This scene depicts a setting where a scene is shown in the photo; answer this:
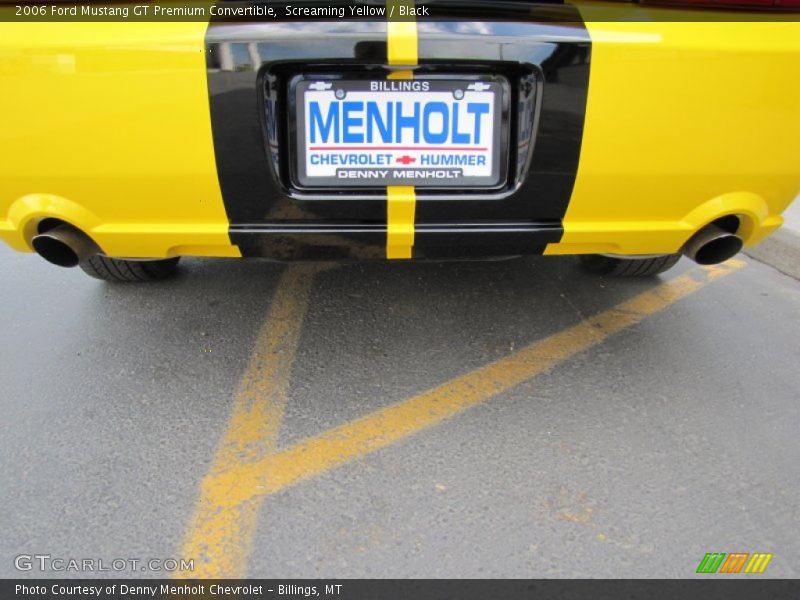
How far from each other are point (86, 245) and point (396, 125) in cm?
99

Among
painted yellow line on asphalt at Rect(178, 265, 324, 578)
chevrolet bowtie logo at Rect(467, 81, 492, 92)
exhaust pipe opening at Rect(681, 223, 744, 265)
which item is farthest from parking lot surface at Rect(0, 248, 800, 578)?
chevrolet bowtie logo at Rect(467, 81, 492, 92)

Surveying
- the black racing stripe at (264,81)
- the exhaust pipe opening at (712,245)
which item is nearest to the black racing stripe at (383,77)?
the black racing stripe at (264,81)

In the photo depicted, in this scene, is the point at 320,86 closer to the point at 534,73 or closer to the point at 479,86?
the point at 479,86

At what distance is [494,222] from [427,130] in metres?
0.33

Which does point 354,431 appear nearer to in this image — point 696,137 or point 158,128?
point 158,128

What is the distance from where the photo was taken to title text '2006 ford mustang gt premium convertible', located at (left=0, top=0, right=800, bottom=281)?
156 centimetres

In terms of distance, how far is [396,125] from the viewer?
65.0 inches

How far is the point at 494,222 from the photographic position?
70.6 inches

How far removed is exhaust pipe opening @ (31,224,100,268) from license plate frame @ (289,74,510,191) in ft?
2.21

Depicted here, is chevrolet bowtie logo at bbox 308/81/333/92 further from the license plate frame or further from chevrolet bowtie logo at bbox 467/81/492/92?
chevrolet bowtie logo at bbox 467/81/492/92

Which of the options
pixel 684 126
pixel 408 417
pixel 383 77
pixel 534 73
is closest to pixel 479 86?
pixel 534 73

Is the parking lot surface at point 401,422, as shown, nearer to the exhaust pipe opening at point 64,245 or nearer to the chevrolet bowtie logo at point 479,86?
the exhaust pipe opening at point 64,245

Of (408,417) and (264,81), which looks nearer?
(264,81)
